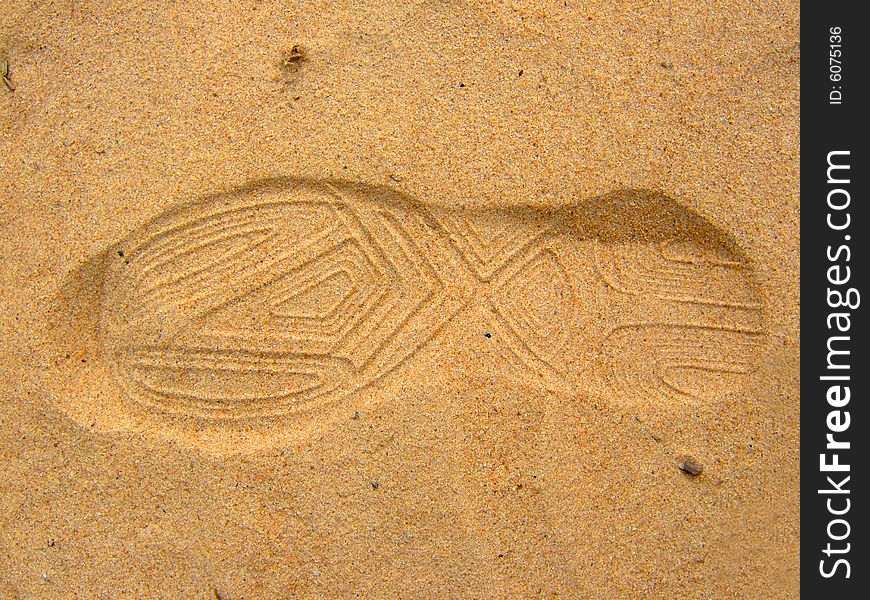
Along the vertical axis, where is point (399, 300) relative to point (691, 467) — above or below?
above

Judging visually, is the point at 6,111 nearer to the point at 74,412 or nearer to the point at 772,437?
the point at 74,412

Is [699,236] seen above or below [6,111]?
below

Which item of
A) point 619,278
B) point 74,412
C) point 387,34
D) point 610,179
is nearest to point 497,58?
point 387,34

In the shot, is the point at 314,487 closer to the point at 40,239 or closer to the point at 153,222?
the point at 153,222

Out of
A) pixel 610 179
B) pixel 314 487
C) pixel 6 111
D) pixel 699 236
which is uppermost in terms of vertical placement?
pixel 6 111

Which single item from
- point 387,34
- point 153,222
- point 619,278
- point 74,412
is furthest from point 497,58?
point 74,412

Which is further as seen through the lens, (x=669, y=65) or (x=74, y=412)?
(x=669, y=65)
